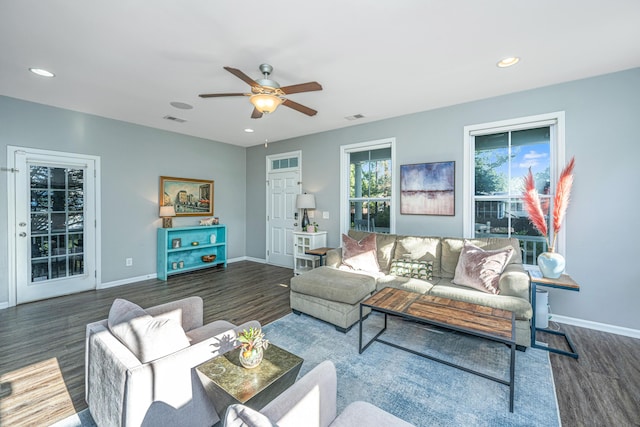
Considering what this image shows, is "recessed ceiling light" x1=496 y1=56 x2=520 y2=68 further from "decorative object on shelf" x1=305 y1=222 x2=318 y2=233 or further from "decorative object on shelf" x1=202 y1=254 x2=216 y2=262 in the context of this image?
"decorative object on shelf" x1=202 y1=254 x2=216 y2=262

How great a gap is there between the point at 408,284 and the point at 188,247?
412cm

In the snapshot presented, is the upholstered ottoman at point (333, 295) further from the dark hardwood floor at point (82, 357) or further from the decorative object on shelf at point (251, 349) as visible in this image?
the decorative object on shelf at point (251, 349)

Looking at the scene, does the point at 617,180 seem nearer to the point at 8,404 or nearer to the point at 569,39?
the point at 569,39

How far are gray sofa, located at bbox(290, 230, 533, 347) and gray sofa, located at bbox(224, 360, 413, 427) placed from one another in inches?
62.5

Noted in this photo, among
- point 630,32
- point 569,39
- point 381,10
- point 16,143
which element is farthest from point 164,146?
point 630,32

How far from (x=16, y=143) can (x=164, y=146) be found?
187cm

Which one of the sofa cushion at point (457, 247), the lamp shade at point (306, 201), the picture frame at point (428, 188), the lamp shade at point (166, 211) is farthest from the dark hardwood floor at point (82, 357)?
the picture frame at point (428, 188)

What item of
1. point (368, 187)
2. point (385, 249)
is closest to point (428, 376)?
point (385, 249)

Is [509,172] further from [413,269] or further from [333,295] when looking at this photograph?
[333,295]

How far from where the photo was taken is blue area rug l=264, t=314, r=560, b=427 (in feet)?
5.72

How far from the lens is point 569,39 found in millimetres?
2264

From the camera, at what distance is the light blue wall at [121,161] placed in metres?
3.58

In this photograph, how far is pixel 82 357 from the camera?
2.36 metres

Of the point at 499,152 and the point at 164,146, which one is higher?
the point at 164,146
